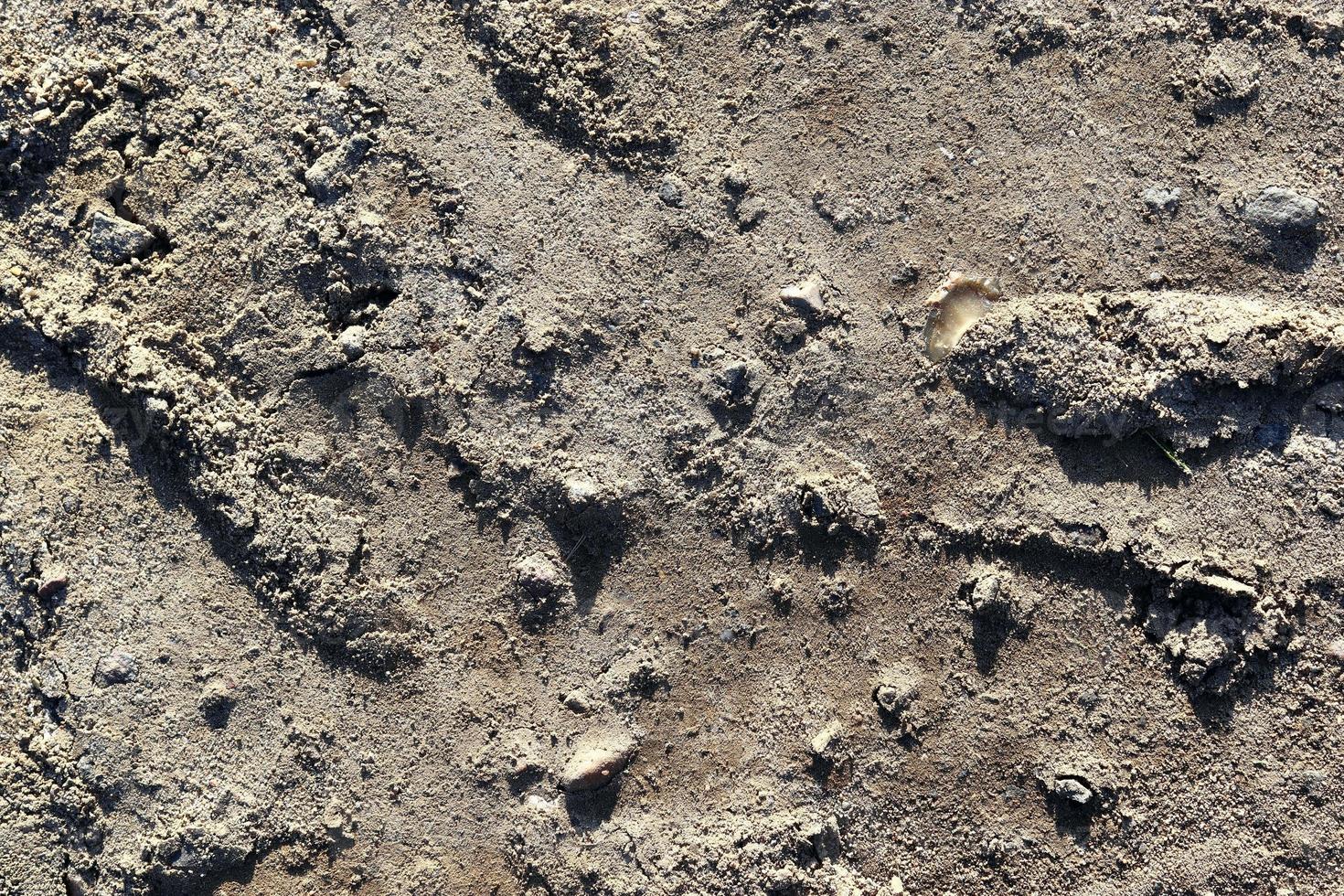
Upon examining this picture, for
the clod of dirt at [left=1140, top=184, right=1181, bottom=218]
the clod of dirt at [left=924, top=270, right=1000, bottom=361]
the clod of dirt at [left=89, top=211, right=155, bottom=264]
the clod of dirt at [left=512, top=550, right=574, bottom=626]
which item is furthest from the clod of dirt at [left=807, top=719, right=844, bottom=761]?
the clod of dirt at [left=89, top=211, right=155, bottom=264]

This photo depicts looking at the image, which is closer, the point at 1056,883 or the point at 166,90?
the point at 1056,883

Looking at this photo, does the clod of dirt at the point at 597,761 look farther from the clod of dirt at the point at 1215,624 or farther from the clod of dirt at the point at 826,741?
the clod of dirt at the point at 1215,624

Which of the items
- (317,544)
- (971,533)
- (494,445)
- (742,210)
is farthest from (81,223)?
(971,533)

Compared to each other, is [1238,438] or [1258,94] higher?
[1258,94]

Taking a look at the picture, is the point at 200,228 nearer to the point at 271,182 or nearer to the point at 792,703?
the point at 271,182

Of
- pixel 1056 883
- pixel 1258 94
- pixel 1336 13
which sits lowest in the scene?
pixel 1056 883

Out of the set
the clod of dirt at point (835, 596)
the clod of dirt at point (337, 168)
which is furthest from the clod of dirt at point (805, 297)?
the clod of dirt at point (337, 168)
